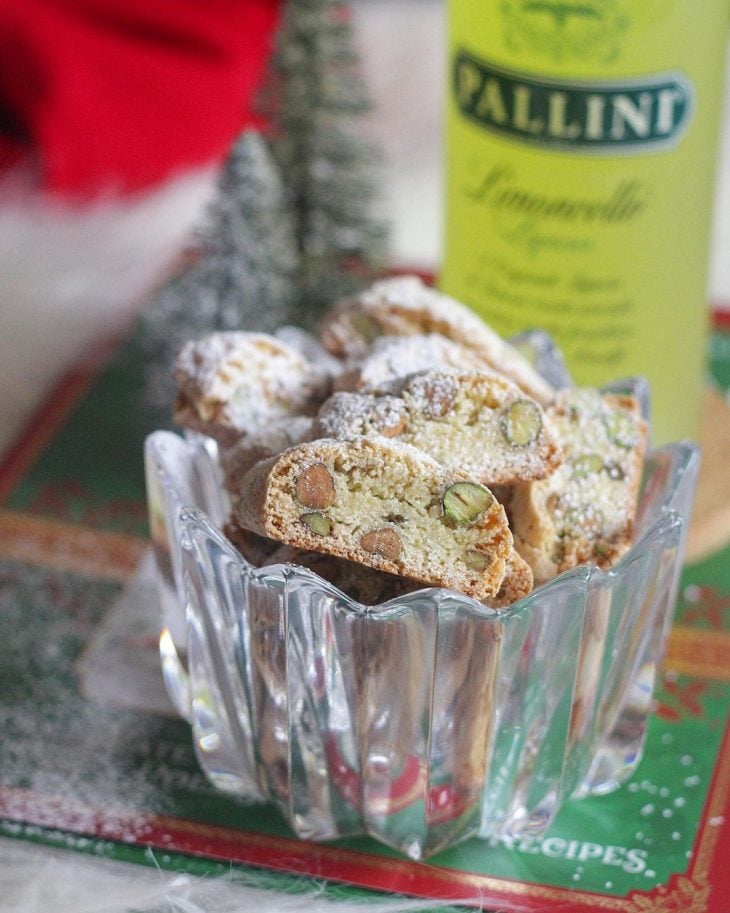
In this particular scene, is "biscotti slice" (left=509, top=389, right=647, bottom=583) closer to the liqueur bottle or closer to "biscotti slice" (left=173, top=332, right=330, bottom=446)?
"biscotti slice" (left=173, top=332, right=330, bottom=446)

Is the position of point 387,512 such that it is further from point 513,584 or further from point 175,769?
point 175,769

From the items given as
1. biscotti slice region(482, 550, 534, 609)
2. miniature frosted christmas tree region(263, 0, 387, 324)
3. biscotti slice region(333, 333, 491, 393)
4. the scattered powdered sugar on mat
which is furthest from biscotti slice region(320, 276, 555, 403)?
miniature frosted christmas tree region(263, 0, 387, 324)

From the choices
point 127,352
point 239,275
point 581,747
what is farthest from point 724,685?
point 127,352

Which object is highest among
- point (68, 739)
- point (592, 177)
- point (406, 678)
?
point (592, 177)

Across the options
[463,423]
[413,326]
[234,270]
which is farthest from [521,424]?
[234,270]

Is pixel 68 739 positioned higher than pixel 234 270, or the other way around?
pixel 234 270

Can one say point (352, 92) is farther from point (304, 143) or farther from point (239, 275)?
point (239, 275)
